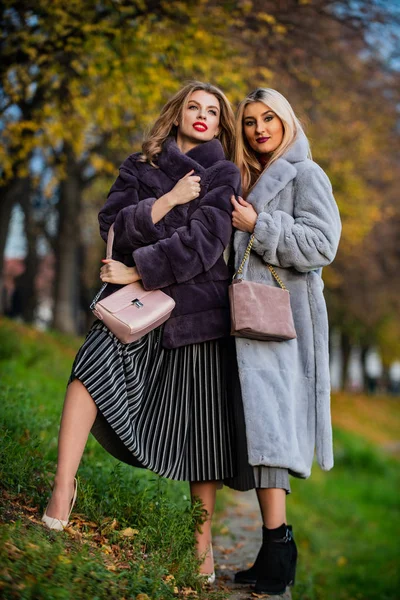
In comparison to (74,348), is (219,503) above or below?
below

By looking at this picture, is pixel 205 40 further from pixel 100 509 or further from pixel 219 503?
pixel 100 509

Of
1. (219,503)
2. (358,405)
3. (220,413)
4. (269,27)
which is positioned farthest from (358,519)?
(358,405)

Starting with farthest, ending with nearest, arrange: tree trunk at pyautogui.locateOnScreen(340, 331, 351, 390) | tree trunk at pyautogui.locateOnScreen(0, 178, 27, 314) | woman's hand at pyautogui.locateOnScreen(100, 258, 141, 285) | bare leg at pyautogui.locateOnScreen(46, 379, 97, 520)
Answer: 1. tree trunk at pyautogui.locateOnScreen(340, 331, 351, 390)
2. tree trunk at pyautogui.locateOnScreen(0, 178, 27, 314)
3. woman's hand at pyautogui.locateOnScreen(100, 258, 141, 285)
4. bare leg at pyautogui.locateOnScreen(46, 379, 97, 520)

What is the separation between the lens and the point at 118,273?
4051 millimetres

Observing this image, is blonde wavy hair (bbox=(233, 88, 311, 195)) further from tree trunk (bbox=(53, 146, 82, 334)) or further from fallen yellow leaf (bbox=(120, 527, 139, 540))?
tree trunk (bbox=(53, 146, 82, 334))

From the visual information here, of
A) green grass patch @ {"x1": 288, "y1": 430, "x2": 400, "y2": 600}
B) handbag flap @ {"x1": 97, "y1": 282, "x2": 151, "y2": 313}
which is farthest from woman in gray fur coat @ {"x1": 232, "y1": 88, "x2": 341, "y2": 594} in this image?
green grass patch @ {"x1": 288, "y1": 430, "x2": 400, "y2": 600}

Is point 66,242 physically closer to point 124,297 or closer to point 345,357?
Answer: point 124,297

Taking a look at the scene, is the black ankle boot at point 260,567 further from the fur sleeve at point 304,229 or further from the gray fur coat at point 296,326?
the fur sleeve at point 304,229

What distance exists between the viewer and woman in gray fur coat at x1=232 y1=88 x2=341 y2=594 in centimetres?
413

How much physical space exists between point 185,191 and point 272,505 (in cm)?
166

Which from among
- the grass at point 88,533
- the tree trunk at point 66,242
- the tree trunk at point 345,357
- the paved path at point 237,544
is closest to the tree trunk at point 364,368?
the tree trunk at point 345,357

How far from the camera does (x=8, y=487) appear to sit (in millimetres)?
4223

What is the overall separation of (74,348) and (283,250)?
394 inches

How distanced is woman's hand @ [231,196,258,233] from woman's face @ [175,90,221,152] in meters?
0.42
